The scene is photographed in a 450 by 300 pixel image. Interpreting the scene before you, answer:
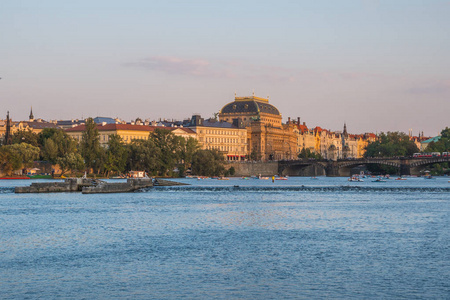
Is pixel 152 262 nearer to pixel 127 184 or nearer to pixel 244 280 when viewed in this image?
pixel 244 280

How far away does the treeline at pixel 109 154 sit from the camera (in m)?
132

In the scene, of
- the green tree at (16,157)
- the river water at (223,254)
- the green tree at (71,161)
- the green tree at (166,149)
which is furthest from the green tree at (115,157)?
the river water at (223,254)

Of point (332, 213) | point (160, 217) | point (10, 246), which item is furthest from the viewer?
→ point (332, 213)

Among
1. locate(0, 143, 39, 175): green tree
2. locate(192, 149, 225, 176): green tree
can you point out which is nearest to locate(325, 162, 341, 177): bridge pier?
locate(192, 149, 225, 176): green tree

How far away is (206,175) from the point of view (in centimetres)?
15812

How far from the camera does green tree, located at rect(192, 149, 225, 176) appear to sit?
154875mm

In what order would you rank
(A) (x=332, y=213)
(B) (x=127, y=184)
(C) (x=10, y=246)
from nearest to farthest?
(C) (x=10, y=246)
(A) (x=332, y=213)
(B) (x=127, y=184)

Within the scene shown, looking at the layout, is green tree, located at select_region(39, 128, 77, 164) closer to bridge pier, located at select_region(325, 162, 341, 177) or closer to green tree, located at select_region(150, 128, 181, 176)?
green tree, located at select_region(150, 128, 181, 176)

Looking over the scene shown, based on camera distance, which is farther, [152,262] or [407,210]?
[407,210]

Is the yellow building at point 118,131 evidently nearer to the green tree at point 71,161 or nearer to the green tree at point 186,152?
the green tree at point 186,152

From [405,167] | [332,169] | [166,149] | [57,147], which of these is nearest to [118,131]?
[166,149]

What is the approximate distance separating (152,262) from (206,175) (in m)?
126

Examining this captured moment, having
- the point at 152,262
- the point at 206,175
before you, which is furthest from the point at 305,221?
the point at 206,175

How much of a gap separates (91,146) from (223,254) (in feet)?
332
